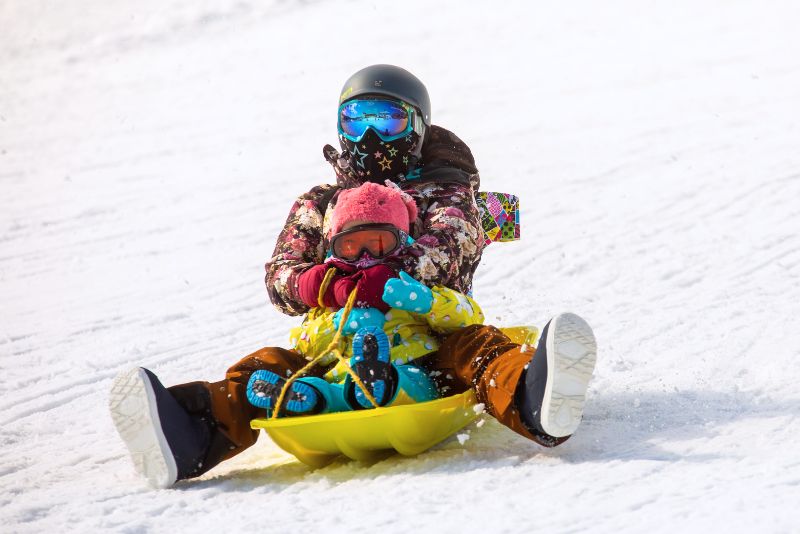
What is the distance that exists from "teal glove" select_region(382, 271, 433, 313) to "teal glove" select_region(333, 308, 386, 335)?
98 millimetres

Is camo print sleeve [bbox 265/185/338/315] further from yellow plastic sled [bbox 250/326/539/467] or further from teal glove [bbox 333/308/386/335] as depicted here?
yellow plastic sled [bbox 250/326/539/467]

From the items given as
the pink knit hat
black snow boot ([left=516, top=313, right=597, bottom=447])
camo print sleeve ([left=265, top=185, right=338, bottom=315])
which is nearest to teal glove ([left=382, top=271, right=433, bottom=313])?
the pink knit hat

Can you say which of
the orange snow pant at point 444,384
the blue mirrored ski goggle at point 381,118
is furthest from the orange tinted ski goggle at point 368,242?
the blue mirrored ski goggle at point 381,118

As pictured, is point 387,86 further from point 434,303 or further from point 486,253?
point 486,253

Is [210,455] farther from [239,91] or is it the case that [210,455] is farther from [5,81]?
[5,81]

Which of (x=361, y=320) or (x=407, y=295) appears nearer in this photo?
(x=407, y=295)

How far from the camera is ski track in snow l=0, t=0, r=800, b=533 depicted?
2.67 meters

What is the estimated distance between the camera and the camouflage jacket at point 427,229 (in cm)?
340

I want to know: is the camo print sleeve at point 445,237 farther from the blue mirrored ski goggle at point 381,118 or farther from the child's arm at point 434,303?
the blue mirrored ski goggle at point 381,118

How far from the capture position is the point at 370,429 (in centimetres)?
288

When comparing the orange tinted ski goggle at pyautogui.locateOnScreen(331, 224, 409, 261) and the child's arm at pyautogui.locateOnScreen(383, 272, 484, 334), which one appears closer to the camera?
the child's arm at pyautogui.locateOnScreen(383, 272, 484, 334)

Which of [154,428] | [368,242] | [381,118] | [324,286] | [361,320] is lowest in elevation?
[154,428]

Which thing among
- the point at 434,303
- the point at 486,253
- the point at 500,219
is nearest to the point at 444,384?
the point at 434,303

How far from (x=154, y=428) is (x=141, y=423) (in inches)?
1.6
